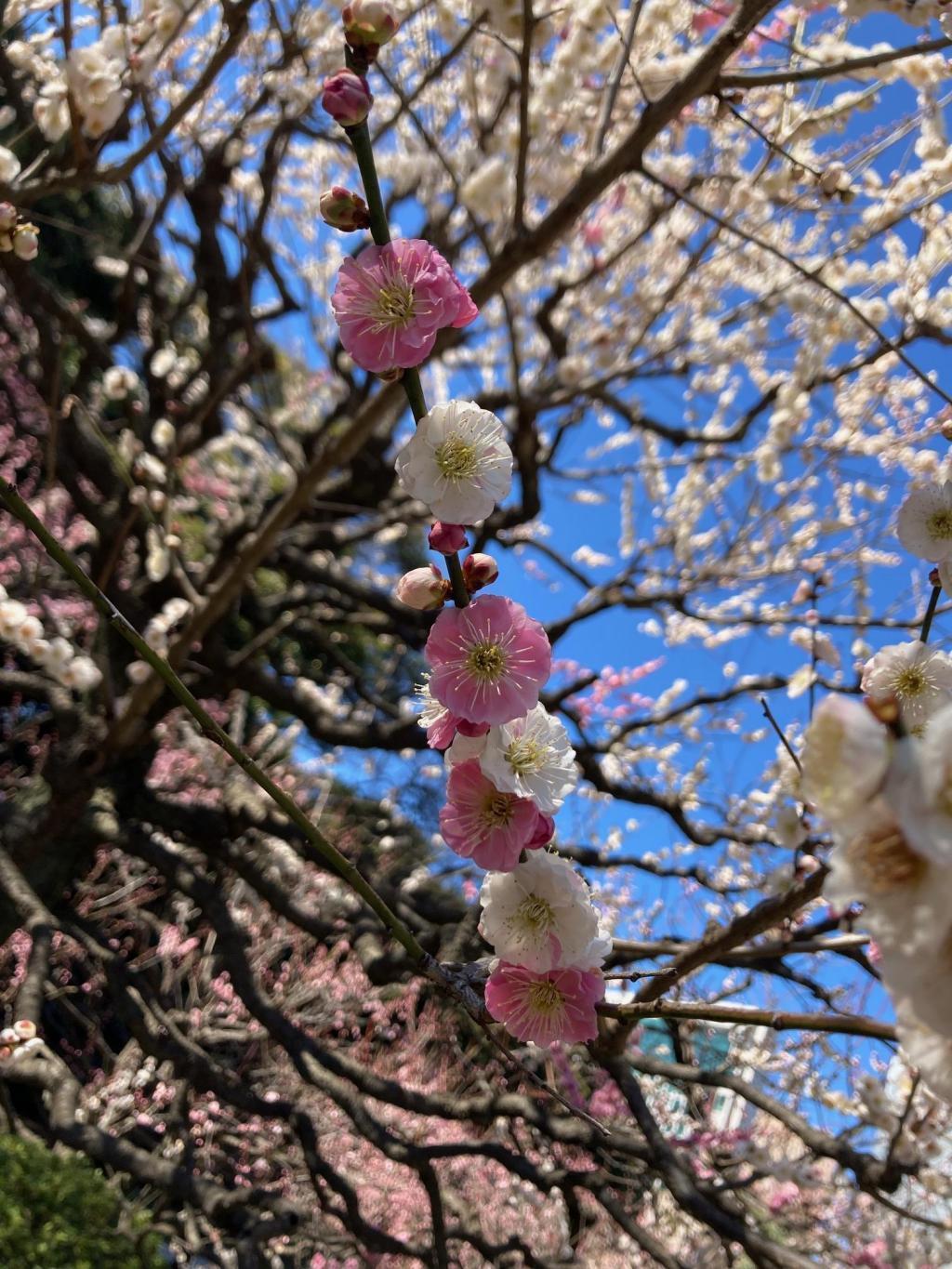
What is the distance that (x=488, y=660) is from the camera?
0.75 m

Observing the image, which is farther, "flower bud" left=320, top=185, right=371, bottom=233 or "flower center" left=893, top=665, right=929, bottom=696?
"flower center" left=893, top=665, right=929, bottom=696

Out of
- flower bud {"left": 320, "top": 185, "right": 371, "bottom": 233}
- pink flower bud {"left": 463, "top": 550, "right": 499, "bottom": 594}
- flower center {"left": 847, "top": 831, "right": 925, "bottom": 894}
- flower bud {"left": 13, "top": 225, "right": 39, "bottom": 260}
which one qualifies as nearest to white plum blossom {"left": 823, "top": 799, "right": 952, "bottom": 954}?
flower center {"left": 847, "top": 831, "right": 925, "bottom": 894}

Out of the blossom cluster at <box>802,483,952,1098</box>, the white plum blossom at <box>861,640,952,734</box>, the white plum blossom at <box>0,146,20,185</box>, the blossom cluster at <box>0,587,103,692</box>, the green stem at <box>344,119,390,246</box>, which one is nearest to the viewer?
the blossom cluster at <box>802,483,952,1098</box>

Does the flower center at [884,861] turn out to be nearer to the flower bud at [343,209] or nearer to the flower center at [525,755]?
the flower center at [525,755]

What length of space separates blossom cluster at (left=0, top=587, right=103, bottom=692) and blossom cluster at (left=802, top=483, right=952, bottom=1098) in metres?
2.70

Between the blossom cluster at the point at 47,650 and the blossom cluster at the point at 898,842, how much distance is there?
2696mm

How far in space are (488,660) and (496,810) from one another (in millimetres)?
144

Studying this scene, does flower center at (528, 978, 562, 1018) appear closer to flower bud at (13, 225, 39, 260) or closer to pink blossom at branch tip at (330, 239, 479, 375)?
pink blossom at branch tip at (330, 239, 479, 375)

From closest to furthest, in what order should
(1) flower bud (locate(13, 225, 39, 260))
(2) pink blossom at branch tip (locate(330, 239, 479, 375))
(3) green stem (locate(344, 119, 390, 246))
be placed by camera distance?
(3) green stem (locate(344, 119, 390, 246)), (2) pink blossom at branch tip (locate(330, 239, 479, 375)), (1) flower bud (locate(13, 225, 39, 260))

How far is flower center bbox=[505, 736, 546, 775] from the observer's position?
2.65 ft

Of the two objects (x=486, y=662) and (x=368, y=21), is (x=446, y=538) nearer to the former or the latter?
(x=486, y=662)

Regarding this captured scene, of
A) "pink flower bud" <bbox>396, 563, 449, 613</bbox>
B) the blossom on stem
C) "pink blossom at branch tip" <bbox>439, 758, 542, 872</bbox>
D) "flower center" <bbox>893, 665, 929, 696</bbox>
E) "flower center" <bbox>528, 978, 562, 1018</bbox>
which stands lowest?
"flower center" <bbox>528, 978, 562, 1018</bbox>

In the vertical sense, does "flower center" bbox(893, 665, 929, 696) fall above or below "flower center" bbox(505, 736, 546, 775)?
above

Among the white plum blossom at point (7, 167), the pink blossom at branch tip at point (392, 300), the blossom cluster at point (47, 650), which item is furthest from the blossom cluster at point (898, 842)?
the blossom cluster at point (47, 650)
